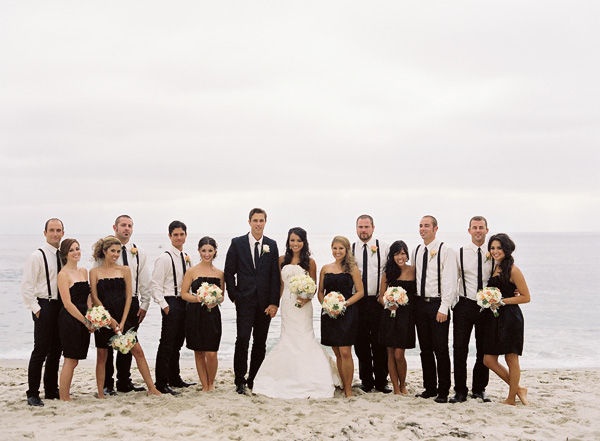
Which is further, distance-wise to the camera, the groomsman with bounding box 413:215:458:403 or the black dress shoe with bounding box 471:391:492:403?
the black dress shoe with bounding box 471:391:492:403

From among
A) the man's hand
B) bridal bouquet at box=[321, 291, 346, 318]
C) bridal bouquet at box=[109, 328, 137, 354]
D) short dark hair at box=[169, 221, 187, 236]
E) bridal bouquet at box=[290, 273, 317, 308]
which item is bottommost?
bridal bouquet at box=[109, 328, 137, 354]

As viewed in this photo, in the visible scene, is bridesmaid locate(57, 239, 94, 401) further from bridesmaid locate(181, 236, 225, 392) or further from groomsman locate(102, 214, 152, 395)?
bridesmaid locate(181, 236, 225, 392)

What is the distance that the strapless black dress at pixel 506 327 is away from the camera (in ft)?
22.7

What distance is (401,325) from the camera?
728 centimetres

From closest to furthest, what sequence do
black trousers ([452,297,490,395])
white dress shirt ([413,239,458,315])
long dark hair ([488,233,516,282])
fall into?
long dark hair ([488,233,516,282]), white dress shirt ([413,239,458,315]), black trousers ([452,297,490,395])

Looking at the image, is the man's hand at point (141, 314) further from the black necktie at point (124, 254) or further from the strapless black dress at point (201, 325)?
the black necktie at point (124, 254)

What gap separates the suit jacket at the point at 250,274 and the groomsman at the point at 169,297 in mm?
700

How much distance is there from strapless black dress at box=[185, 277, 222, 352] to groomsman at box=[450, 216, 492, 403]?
325 cm

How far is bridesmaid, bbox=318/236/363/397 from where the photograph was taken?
7.38 meters

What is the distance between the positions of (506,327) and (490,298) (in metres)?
0.57

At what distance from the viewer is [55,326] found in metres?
6.98

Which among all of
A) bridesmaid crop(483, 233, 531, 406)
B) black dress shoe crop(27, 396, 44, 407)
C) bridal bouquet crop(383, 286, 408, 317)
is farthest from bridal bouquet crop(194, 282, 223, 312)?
bridesmaid crop(483, 233, 531, 406)

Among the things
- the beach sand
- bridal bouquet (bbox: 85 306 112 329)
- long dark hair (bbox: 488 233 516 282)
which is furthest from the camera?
long dark hair (bbox: 488 233 516 282)

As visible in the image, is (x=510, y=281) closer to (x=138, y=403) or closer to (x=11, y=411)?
(x=138, y=403)
